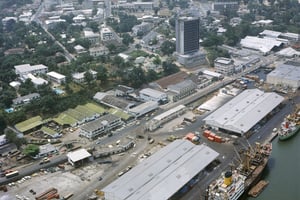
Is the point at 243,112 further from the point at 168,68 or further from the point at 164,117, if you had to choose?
the point at 168,68

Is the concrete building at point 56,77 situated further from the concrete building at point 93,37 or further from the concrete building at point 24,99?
the concrete building at point 93,37

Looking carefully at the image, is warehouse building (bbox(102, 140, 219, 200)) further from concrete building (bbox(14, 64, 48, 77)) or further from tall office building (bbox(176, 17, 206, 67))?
concrete building (bbox(14, 64, 48, 77))

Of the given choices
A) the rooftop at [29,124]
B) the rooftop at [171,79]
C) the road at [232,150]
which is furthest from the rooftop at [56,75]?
the road at [232,150]

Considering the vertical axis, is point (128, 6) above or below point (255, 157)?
above

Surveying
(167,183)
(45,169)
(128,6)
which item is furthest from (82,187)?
(128,6)

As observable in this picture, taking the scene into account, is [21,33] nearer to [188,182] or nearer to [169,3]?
[169,3]
